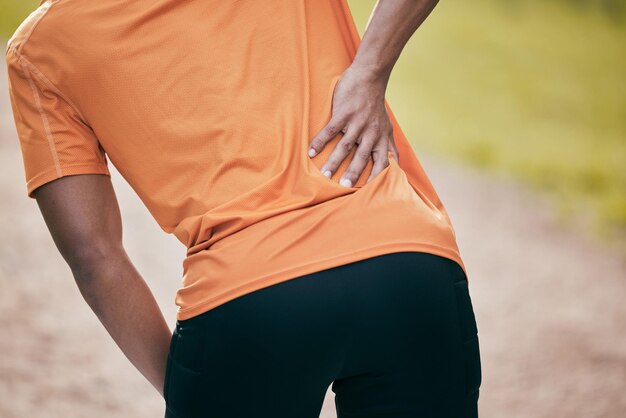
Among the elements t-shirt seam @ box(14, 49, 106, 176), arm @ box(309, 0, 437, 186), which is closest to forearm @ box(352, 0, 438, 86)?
arm @ box(309, 0, 437, 186)

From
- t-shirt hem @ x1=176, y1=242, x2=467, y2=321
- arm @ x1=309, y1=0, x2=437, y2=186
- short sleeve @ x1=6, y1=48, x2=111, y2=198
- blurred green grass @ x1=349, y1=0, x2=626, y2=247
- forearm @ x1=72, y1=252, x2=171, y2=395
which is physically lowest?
forearm @ x1=72, y1=252, x2=171, y2=395

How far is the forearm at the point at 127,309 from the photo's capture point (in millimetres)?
1632

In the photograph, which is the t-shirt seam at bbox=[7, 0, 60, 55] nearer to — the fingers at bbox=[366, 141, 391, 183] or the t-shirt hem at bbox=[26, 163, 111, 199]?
the t-shirt hem at bbox=[26, 163, 111, 199]

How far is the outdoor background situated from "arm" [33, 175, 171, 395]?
8.17 feet

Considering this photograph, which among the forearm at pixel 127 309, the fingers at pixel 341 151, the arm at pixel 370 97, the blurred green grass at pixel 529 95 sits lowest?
the forearm at pixel 127 309

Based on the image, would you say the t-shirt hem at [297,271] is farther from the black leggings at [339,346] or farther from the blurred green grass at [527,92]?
the blurred green grass at [527,92]

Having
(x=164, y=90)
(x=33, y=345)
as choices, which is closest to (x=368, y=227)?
(x=164, y=90)

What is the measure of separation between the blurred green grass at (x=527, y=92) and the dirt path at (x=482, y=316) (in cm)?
95

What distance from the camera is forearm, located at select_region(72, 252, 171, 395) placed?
163 cm

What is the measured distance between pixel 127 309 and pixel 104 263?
0.38 feet

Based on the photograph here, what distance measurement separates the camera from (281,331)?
1.33 m

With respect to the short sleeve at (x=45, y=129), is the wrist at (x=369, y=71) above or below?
above

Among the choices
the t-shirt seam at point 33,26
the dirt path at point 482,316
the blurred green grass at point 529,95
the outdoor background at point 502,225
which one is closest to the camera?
the t-shirt seam at point 33,26

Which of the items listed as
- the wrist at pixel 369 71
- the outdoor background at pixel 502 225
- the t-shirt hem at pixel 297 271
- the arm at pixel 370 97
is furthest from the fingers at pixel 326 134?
the outdoor background at pixel 502 225
